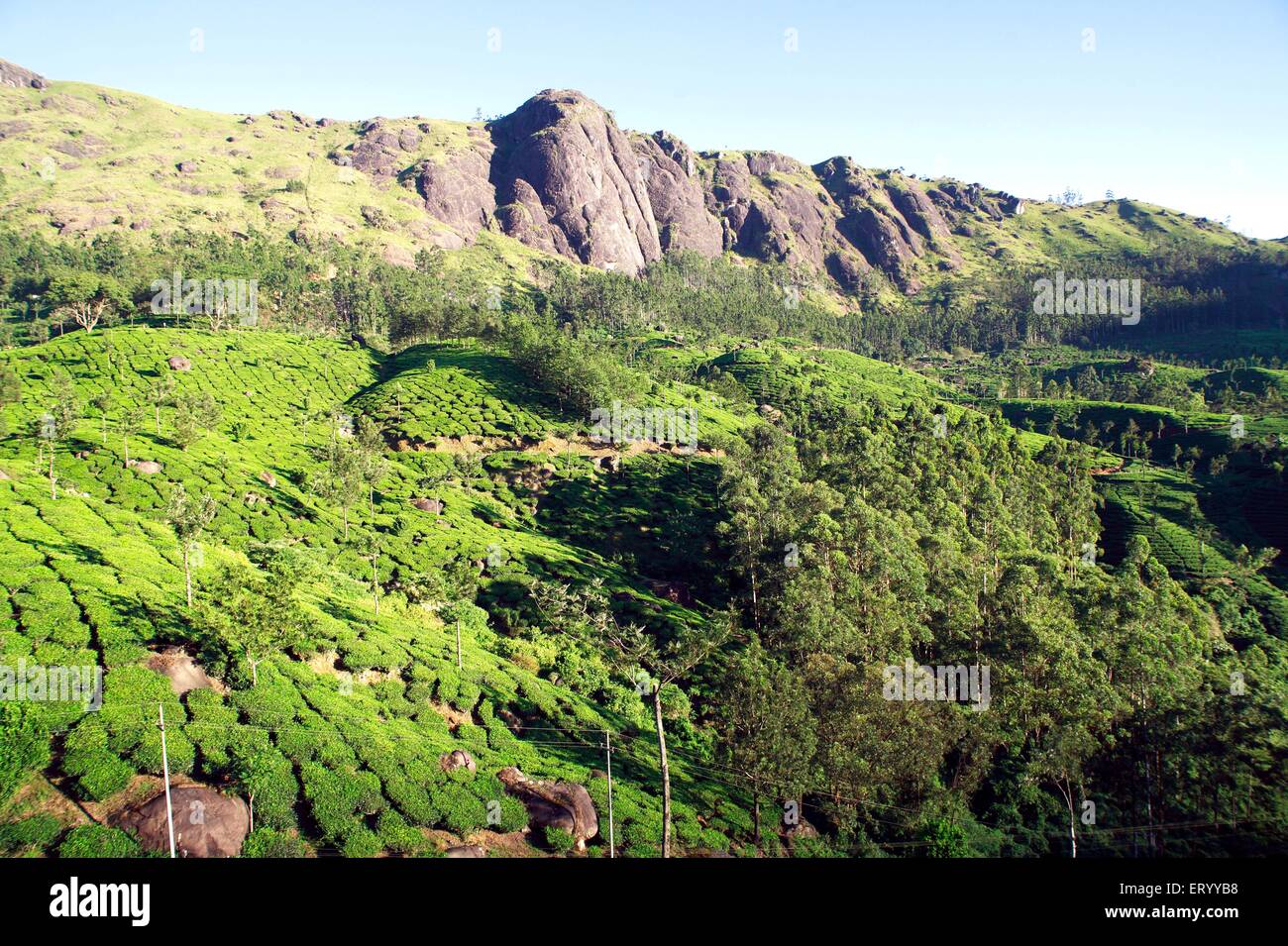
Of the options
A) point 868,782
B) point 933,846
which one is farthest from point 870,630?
point 933,846

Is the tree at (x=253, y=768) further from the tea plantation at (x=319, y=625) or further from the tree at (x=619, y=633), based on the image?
the tree at (x=619, y=633)

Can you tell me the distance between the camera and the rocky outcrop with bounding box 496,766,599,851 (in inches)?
1260

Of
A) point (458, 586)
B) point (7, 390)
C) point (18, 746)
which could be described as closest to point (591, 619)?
point (458, 586)

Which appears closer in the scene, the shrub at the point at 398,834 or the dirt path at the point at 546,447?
the shrub at the point at 398,834

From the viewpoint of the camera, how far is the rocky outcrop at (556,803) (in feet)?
105

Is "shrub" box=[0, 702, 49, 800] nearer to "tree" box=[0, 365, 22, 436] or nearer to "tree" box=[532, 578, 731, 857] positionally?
"tree" box=[532, 578, 731, 857]

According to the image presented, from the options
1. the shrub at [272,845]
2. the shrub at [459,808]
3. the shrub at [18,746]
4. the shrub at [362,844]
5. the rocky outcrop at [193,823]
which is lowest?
the shrub at [459,808]

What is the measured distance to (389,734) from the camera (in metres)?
33.8

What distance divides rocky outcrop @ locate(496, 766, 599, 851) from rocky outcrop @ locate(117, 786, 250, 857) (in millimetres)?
12109

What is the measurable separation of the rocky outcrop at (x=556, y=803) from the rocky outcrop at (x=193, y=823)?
1211 centimetres

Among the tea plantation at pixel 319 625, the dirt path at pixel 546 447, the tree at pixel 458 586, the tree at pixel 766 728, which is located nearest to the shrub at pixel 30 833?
the tea plantation at pixel 319 625

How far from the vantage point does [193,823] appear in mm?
23906

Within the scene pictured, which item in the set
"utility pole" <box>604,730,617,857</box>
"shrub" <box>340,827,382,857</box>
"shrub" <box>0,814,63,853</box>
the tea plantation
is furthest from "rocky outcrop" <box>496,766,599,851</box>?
"shrub" <box>0,814,63,853</box>
